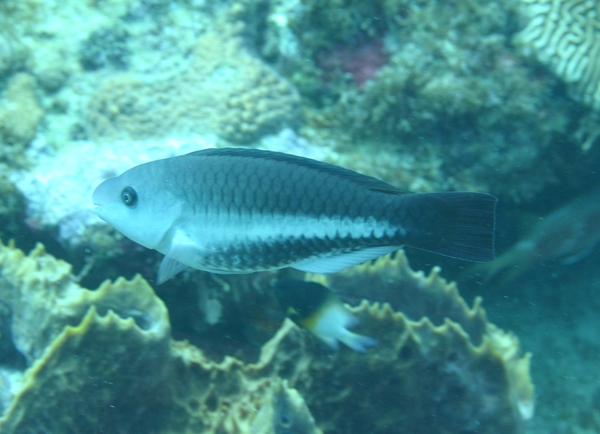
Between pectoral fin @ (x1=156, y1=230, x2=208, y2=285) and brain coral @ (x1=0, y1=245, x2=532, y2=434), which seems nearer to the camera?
pectoral fin @ (x1=156, y1=230, x2=208, y2=285)

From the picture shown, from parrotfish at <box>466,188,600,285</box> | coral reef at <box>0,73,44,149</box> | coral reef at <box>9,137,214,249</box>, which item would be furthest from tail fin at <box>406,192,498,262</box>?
coral reef at <box>0,73,44,149</box>

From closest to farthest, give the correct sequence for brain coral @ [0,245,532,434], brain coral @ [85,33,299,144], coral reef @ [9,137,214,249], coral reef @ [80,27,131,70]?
brain coral @ [0,245,532,434]
coral reef @ [9,137,214,249]
brain coral @ [85,33,299,144]
coral reef @ [80,27,131,70]

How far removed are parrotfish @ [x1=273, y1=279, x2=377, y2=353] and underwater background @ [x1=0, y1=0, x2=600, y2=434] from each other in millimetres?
197

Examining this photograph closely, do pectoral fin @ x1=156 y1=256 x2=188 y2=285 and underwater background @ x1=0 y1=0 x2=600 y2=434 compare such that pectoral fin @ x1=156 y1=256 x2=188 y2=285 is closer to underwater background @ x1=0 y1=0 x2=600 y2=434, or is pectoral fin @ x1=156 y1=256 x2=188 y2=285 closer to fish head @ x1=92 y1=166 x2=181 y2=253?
fish head @ x1=92 y1=166 x2=181 y2=253

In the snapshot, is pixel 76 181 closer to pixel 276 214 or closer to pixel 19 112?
pixel 19 112

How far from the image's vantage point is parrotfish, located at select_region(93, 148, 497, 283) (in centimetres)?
205

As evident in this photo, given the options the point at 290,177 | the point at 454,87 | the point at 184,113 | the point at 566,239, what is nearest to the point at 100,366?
the point at 290,177

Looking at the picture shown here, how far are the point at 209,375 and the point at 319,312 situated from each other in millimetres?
974

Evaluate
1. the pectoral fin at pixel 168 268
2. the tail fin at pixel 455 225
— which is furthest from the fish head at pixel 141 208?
the tail fin at pixel 455 225

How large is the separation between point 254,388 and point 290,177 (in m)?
1.80

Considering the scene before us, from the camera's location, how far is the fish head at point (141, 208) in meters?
2.25

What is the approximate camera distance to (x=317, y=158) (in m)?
4.19

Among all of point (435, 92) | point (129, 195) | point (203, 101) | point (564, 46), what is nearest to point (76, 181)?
point (203, 101)

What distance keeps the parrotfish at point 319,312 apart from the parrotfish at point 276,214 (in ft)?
2.01
